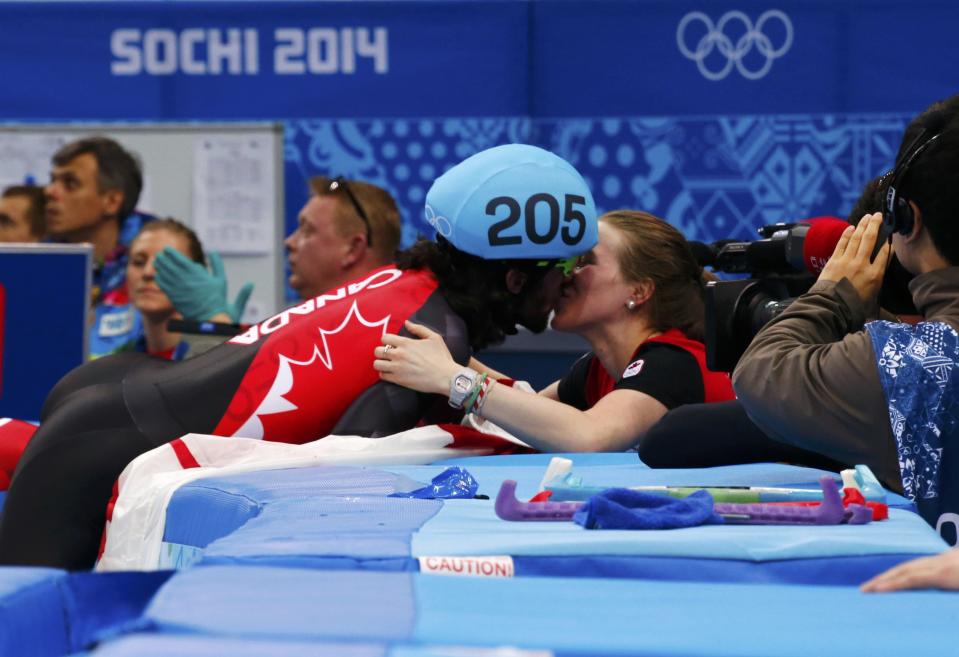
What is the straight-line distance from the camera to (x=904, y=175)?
1663 mm

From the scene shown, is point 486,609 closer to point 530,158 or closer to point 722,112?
point 530,158

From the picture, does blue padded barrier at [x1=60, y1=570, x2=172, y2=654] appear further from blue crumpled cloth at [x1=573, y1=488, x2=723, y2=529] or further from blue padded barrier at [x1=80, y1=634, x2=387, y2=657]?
blue crumpled cloth at [x1=573, y1=488, x2=723, y2=529]

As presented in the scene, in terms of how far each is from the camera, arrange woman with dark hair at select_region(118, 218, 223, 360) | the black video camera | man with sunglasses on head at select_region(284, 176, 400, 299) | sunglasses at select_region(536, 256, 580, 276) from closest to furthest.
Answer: the black video camera
sunglasses at select_region(536, 256, 580, 276)
man with sunglasses on head at select_region(284, 176, 400, 299)
woman with dark hair at select_region(118, 218, 223, 360)

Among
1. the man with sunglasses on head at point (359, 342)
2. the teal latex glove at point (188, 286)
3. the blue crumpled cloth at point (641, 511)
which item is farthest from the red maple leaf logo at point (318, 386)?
the teal latex glove at point (188, 286)

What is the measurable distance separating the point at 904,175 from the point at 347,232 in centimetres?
242

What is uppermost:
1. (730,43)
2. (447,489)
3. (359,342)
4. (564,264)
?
(730,43)

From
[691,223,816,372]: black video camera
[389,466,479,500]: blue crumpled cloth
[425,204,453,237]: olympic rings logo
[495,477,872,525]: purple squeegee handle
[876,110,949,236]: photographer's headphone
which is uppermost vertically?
[876,110,949,236]: photographer's headphone

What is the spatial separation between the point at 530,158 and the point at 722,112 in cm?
310

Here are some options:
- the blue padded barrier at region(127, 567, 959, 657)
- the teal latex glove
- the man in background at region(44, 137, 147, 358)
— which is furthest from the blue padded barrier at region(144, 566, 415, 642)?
the man in background at region(44, 137, 147, 358)

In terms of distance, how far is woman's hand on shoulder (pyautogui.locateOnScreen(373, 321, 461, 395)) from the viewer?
7.63ft

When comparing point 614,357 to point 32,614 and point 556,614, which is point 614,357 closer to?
point 556,614

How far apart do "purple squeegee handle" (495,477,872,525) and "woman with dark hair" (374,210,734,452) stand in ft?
2.92

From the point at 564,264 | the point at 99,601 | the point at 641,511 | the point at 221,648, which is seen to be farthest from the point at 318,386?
the point at 221,648

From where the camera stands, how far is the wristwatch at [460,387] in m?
2.34
